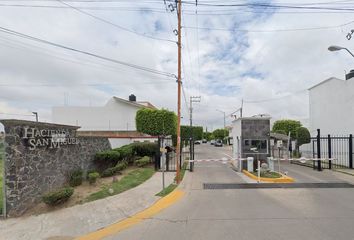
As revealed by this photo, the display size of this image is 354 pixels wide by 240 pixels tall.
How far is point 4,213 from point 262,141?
14.1m

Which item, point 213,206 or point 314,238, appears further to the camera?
point 213,206

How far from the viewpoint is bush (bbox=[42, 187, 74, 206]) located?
361 inches

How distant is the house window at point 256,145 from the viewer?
731 inches

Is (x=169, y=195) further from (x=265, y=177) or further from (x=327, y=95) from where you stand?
(x=327, y=95)

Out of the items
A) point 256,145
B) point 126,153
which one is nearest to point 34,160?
point 126,153

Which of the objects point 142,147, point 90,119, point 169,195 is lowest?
point 169,195

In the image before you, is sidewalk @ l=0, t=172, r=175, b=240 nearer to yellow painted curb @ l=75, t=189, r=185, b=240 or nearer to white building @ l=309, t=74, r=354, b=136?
yellow painted curb @ l=75, t=189, r=185, b=240

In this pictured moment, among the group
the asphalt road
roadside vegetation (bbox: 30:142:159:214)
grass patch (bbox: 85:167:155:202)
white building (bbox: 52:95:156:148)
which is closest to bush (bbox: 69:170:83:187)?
roadside vegetation (bbox: 30:142:159:214)

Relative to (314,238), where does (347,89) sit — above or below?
above

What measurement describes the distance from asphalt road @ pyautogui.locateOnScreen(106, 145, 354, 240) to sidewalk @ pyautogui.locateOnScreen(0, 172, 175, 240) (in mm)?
1032

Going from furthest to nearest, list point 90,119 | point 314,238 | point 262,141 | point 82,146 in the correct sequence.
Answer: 1. point 90,119
2. point 262,141
3. point 82,146
4. point 314,238

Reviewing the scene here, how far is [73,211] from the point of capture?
29.8ft

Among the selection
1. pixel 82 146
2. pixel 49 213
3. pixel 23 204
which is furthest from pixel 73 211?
pixel 82 146

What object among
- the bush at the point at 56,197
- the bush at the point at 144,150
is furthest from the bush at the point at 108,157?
the bush at the point at 56,197
